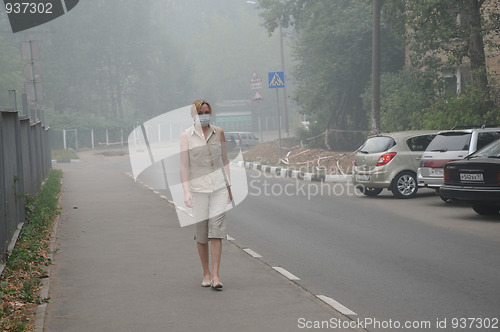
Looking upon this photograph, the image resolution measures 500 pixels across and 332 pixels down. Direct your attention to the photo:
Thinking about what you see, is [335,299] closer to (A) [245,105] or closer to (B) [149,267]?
(B) [149,267]

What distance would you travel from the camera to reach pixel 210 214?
23.9 ft

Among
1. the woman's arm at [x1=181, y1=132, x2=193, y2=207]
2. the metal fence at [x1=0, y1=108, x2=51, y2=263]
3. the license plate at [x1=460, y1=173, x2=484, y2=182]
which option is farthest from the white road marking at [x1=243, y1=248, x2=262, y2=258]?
the license plate at [x1=460, y1=173, x2=484, y2=182]

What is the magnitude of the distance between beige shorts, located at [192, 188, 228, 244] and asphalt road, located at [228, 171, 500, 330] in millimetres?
1134

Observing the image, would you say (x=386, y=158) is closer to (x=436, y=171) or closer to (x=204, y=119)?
(x=436, y=171)

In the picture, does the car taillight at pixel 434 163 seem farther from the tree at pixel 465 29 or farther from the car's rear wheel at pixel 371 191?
the tree at pixel 465 29

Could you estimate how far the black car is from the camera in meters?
11.8

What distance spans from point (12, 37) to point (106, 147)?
14571mm

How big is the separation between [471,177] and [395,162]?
3.87 metres

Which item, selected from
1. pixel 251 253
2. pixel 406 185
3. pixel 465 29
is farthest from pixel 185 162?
pixel 465 29

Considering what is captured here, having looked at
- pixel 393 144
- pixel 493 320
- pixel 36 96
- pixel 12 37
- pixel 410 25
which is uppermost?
pixel 12 37

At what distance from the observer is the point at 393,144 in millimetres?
16312

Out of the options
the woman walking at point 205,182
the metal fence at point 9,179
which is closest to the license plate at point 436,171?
the metal fence at point 9,179

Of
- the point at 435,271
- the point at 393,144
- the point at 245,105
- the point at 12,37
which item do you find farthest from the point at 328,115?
the point at 245,105

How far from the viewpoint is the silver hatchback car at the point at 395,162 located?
52.8ft
